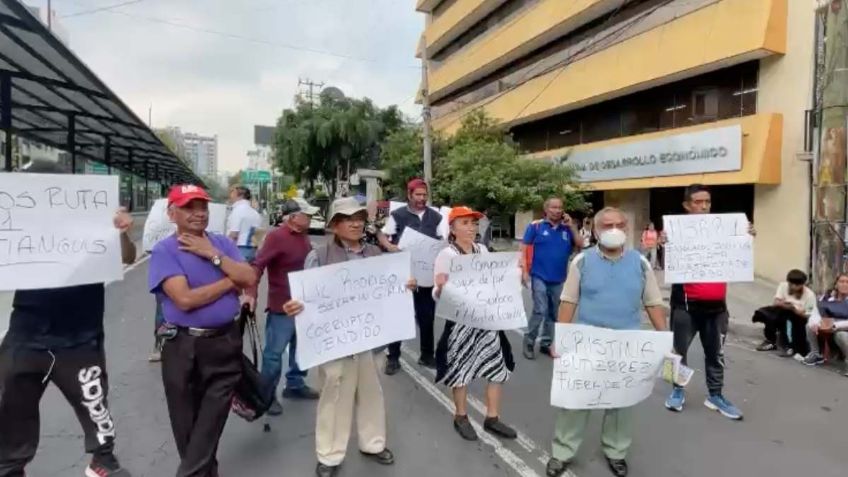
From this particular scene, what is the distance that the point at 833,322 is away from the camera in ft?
20.7

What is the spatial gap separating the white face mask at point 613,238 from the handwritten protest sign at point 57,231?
2.80 metres

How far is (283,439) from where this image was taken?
4.07 m

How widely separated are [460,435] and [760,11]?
43.7 feet

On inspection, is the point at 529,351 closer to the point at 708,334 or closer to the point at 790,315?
the point at 708,334

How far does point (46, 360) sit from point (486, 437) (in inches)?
109

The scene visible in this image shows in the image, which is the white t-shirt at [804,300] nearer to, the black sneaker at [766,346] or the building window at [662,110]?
the black sneaker at [766,346]

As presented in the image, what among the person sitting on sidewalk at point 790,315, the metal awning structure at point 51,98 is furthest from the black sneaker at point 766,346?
the metal awning structure at point 51,98

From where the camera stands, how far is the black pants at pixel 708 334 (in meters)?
4.60

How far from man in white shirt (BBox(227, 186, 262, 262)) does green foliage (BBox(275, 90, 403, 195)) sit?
28591 millimetres

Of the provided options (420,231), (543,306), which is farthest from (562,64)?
(420,231)

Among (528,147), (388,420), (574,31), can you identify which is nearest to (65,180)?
(388,420)

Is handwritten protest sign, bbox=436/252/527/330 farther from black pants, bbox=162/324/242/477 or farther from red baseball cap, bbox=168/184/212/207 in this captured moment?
red baseball cap, bbox=168/184/212/207

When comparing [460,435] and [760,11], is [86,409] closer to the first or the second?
[460,435]

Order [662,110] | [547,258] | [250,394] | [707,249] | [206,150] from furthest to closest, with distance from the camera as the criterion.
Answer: [206,150] → [662,110] → [547,258] → [707,249] → [250,394]
